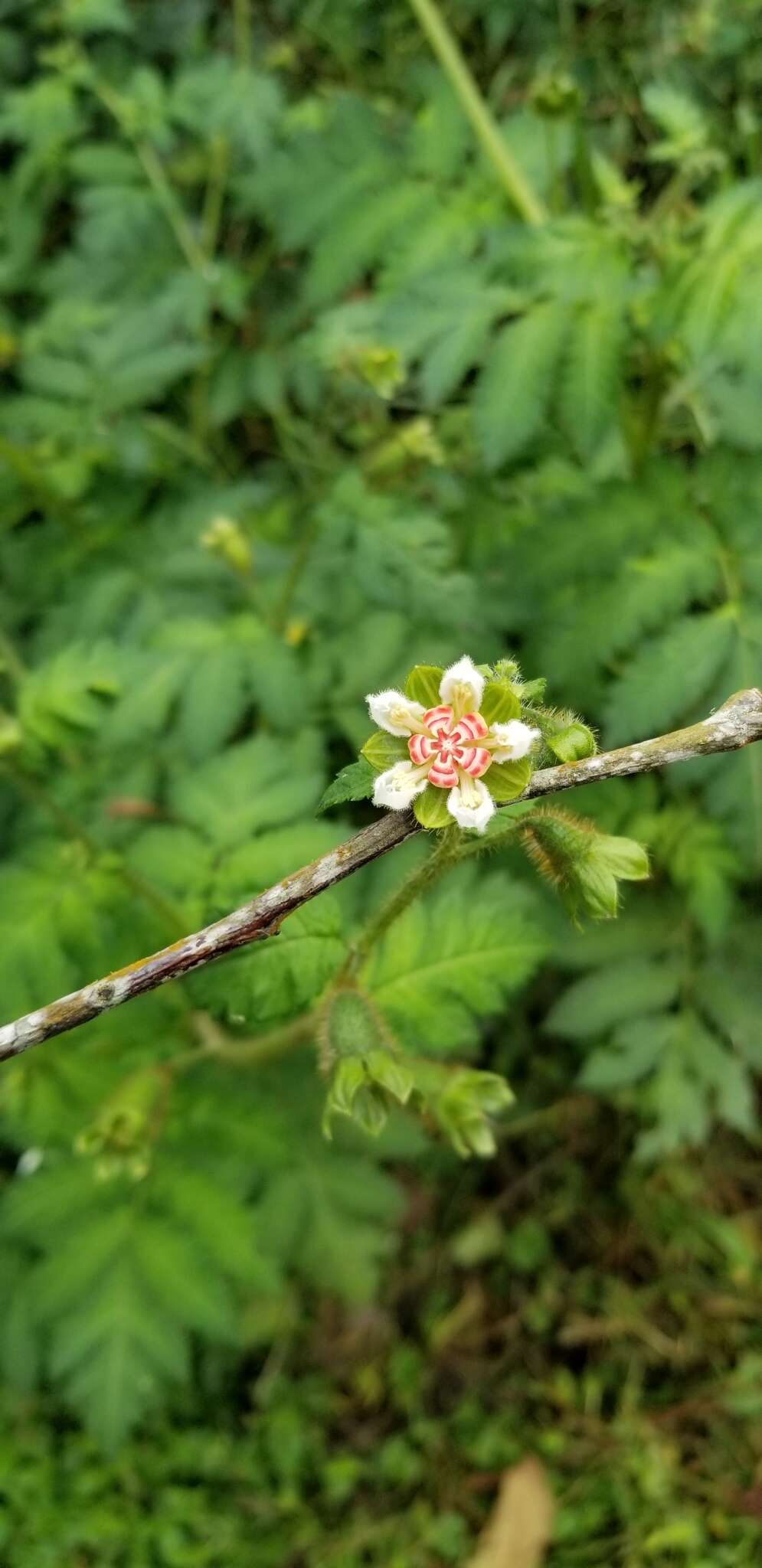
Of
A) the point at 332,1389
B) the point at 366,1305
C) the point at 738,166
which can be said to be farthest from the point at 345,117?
the point at 332,1389

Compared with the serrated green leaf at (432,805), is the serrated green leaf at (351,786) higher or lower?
higher

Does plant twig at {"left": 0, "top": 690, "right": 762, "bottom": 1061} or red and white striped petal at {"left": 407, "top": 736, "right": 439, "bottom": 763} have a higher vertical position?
red and white striped petal at {"left": 407, "top": 736, "right": 439, "bottom": 763}

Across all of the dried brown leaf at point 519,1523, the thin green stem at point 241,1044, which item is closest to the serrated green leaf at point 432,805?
the thin green stem at point 241,1044

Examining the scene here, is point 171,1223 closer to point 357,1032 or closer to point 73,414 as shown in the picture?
point 357,1032

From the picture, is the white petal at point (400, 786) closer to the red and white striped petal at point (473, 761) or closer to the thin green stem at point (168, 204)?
the red and white striped petal at point (473, 761)

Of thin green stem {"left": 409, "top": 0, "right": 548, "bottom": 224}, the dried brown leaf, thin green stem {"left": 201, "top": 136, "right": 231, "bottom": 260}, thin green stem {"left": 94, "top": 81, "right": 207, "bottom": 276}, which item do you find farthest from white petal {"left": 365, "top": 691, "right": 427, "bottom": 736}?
thin green stem {"left": 201, "top": 136, "right": 231, "bottom": 260}

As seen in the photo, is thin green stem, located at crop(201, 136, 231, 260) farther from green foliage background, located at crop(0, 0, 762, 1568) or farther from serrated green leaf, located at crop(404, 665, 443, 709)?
serrated green leaf, located at crop(404, 665, 443, 709)

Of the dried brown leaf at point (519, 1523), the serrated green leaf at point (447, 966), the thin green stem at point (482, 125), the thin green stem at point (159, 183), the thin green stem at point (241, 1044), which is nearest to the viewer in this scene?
the serrated green leaf at point (447, 966)

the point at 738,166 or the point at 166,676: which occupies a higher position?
the point at 738,166
